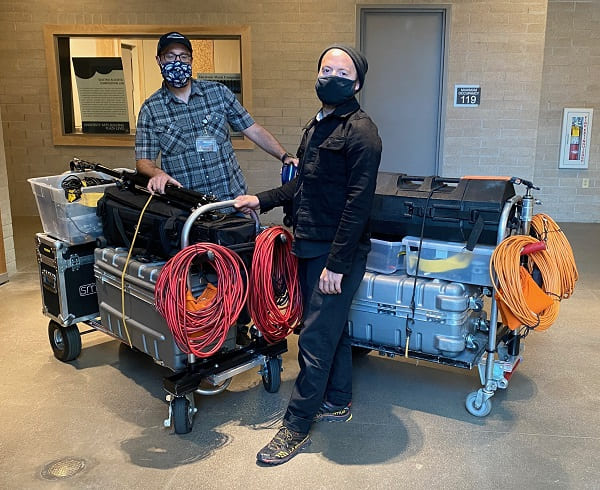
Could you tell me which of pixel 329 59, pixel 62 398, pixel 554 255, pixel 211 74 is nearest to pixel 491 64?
pixel 211 74

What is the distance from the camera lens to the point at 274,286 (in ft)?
9.82

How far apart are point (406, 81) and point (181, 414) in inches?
203

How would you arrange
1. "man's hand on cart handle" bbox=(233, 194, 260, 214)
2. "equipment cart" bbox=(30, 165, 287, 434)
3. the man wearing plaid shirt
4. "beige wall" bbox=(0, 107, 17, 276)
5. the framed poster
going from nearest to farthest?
1. "equipment cart" bbox=(30, 165, 287, 434)
2. "man's hand on cart handle" bbox=(233, 194, 260, 214)
3. the man wearing plaid shirt
4. "beige wall" bbox=(0, 107, 17, 276)
5. the framed poster

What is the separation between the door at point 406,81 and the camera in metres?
6.77

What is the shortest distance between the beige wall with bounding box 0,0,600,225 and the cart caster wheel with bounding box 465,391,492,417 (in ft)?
14.4

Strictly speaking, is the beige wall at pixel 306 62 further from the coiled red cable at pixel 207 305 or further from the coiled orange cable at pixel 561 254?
the coiled red cable at pixel 207 305

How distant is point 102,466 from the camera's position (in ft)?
8.53

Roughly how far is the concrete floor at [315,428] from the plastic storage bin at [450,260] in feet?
2.27

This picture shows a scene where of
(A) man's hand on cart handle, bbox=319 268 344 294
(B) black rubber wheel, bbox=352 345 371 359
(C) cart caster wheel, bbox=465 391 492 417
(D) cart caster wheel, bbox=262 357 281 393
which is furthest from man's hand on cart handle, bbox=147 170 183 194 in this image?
(C) cart caster wheel, bbox=465 391 492 417

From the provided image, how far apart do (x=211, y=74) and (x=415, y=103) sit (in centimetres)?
236

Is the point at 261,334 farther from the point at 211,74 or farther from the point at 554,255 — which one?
the point at 211,74

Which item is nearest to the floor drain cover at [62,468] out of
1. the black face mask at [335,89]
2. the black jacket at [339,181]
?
the black jacket at [339,181]

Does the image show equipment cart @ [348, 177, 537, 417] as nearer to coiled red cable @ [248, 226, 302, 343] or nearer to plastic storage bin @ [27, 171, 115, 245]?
coiled red cable @ [248, 226, 302, 343]

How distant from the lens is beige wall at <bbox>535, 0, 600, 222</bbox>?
287 inches
